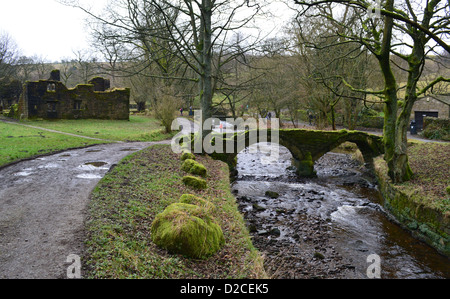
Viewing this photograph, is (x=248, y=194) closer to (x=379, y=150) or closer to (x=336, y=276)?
(x=336, y=276)

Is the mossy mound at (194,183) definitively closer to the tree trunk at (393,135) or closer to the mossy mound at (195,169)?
the mossy mound at (195,169)

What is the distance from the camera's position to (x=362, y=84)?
23.2 m

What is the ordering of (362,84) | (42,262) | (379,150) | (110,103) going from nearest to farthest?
1. (42,262)
2. (379,150)
3. (362,84)
4. (110,103)

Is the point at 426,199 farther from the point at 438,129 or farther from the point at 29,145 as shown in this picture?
the point at 438,129

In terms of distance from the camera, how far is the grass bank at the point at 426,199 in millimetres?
9805

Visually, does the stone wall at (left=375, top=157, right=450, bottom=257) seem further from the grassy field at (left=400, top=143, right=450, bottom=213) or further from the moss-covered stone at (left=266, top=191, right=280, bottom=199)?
the moss-covered stone at (left=266, top=191, right=280, bottom=199)

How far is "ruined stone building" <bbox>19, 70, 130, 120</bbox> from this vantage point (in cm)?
3008

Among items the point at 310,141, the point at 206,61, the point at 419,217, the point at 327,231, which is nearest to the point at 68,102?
the point at 206,61

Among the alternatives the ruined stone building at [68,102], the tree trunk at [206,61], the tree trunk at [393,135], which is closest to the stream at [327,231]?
the tree trunk at [393,135]

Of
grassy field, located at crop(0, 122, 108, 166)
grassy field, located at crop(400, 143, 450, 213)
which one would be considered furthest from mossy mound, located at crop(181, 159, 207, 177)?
grassy field, located at crop(400, 143, 450, 213)

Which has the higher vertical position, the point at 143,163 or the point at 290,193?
the point at 143,163

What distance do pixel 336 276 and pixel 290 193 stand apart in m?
7.87

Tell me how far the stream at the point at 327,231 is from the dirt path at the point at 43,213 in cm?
419
